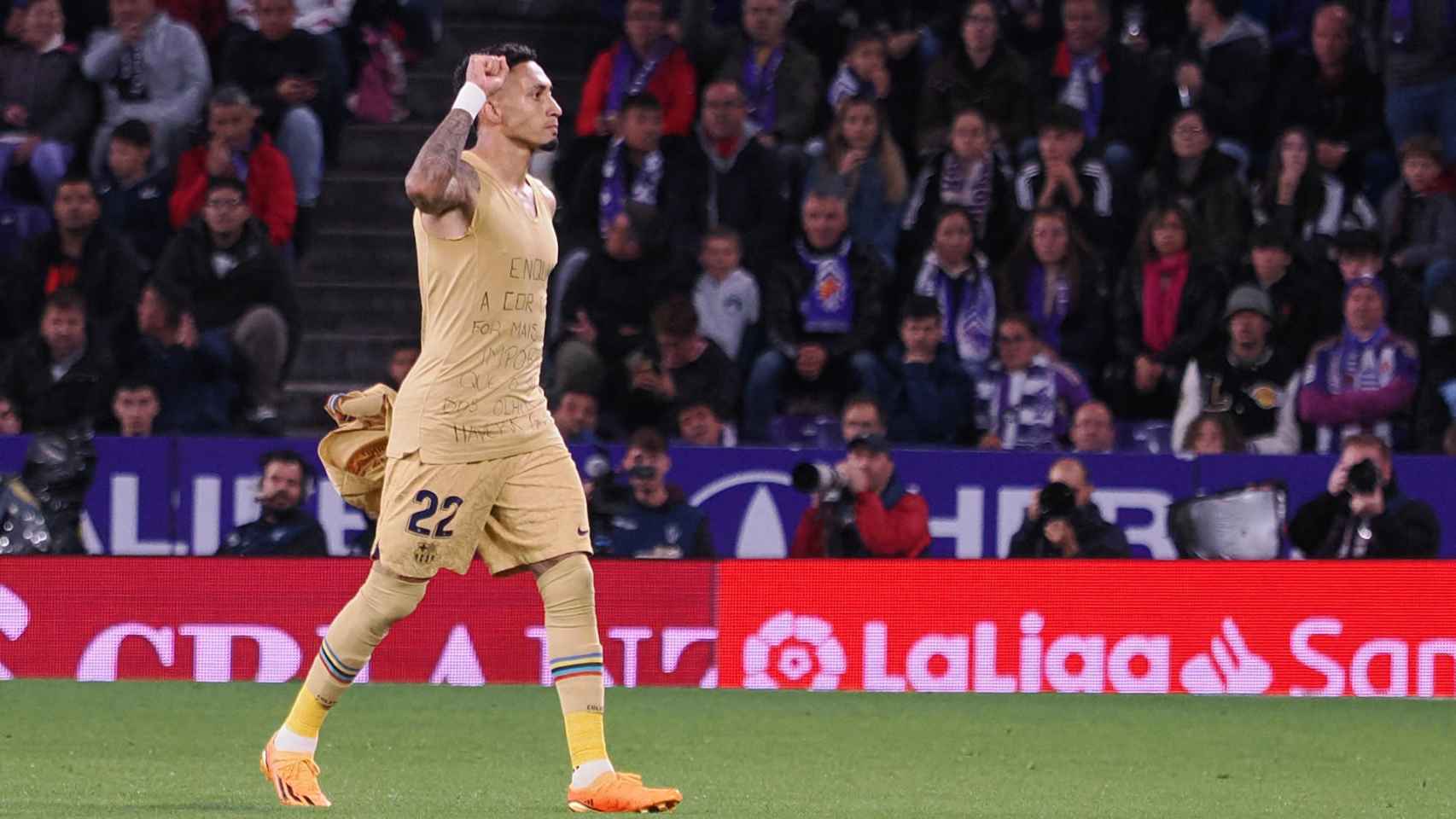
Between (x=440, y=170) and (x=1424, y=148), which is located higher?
(x=1424, y=148)

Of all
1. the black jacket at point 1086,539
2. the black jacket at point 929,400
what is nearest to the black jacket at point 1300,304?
the black jacket at point 929,400

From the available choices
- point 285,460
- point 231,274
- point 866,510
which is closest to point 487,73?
point 285,460

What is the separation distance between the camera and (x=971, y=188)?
1507 centimetres

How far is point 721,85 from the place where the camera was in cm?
1536

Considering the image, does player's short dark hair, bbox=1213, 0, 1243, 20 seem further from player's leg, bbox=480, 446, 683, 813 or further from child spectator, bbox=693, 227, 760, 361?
player's leg, bbox=480, 446, 683, 813

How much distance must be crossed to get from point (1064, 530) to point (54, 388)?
5.51 m

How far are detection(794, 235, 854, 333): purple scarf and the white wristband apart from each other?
7.33 meters

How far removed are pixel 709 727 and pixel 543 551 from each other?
10.6 feet

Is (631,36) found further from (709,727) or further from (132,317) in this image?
(709,727)

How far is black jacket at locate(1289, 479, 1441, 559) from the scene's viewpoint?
12773 millimetres

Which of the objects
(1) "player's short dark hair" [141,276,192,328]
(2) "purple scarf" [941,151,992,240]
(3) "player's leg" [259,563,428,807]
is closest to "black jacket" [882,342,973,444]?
(2) "purple scarf" [941,151,992,240]

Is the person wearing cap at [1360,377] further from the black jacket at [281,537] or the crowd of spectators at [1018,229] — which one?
the black jacket at [281,537]

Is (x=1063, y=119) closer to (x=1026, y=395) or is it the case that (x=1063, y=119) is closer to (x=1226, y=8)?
(x=1226, y=8)

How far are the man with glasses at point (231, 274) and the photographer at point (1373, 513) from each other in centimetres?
578
